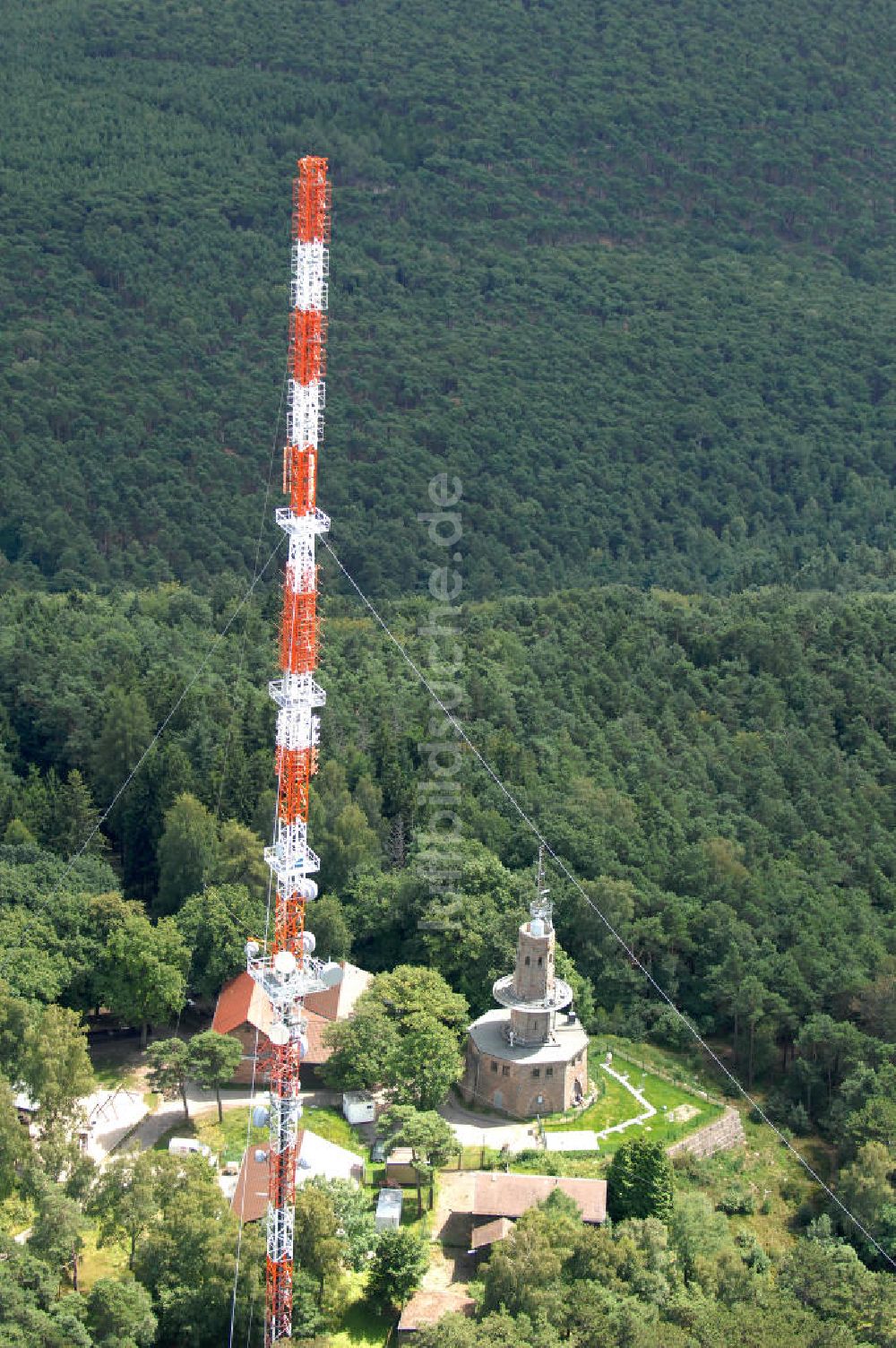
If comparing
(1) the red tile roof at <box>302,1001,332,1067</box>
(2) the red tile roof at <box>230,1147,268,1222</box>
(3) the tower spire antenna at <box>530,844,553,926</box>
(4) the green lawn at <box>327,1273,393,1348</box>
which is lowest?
(4) the green lawn at <box>327,1273,393,1348</box>

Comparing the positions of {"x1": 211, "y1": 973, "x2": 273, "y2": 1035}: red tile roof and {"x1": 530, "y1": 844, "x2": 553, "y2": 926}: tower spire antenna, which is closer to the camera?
{"x1": 530, "y1": 844, "x2": 553, "y2": 926}: tower spire antenna

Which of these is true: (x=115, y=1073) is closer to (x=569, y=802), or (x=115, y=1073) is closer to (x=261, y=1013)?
(x=261, y=1013)

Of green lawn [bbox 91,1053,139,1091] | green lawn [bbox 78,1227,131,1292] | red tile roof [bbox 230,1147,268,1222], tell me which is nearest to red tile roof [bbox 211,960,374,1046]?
green lawn [bbox 91,1053,139,1091]

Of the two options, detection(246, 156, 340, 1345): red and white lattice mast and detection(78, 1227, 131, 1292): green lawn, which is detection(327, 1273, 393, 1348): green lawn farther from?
detection(78, 1227, 131, 1292): green lawn

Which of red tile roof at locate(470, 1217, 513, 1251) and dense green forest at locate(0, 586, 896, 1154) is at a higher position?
dense green forest at locate(0, 586, 896, 1154)

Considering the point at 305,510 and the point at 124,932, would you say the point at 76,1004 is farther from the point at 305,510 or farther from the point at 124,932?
the point at 305,510

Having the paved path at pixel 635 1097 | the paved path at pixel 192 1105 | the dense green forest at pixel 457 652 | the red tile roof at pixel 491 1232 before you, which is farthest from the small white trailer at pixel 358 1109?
the paved path at pixel 635 1097

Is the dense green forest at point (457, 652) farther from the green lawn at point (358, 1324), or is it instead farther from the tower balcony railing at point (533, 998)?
the tower balcony railing at point (533, 998)

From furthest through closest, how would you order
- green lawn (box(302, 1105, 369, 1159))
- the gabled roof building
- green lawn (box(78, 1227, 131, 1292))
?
the gabled roof building
green lawn (box(302, 1105, 369, 1159))
green lawn (box(78, 1227, 131, 1292))
